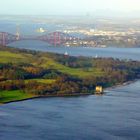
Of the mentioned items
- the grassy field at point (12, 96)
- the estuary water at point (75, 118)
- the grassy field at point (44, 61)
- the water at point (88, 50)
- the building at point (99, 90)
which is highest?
the estuary water at point (75, 118)

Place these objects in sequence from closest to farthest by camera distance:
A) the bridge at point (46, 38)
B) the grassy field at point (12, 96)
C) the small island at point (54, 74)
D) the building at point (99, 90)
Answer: the grassy field at point (12, 96), the small island at point (54, 74), the building at point (99, 90), the bridge at point (46, 38)

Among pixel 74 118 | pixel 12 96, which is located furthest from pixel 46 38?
pixel 74 118

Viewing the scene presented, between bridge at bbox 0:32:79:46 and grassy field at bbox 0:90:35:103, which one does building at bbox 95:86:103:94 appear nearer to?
grassy field at bbox 0:90:35:103

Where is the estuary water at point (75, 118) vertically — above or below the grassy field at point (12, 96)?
above

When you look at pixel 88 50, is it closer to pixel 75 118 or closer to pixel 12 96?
pixel 12 96

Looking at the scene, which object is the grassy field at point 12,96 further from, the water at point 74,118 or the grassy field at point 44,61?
the grassy field at point 44,61

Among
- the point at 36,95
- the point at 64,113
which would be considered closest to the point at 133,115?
the point at 64,113

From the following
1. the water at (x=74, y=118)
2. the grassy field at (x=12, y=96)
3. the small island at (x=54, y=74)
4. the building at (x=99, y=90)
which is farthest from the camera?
the building at (x=99, y=90)

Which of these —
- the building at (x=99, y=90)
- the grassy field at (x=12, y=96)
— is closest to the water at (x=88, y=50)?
the building at (x=99, y=90)
